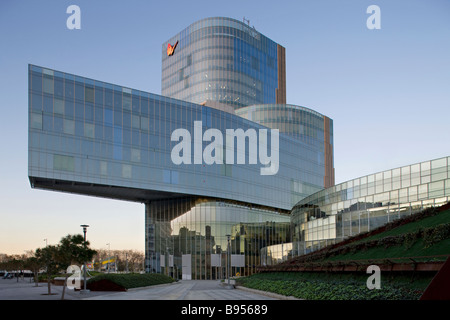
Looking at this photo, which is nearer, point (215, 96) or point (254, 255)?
point (254, 255)

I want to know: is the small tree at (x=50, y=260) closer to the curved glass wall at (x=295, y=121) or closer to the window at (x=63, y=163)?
the window at (x=63, y=163)

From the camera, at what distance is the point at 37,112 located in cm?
6469

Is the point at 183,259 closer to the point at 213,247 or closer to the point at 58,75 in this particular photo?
the point at 213,247

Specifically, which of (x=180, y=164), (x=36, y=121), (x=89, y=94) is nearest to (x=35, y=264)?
(x=36, y=121)

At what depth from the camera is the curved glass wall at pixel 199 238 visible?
88000 millimetres

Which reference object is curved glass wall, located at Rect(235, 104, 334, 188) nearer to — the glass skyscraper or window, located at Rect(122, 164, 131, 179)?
the glass skyscraper

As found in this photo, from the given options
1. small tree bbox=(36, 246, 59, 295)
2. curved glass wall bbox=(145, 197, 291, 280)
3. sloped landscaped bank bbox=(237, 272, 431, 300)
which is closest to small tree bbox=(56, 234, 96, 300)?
small tree bbox=(36, 246, 59, 295)

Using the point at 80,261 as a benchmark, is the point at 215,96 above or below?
above

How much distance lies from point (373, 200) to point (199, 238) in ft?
153

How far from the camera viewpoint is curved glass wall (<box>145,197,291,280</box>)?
289ft

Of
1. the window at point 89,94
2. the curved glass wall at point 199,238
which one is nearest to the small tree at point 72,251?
the window at point 89,94

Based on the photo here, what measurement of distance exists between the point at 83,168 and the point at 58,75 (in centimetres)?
1492

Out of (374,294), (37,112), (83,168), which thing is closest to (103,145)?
(83,168)

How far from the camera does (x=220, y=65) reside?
452 feet
